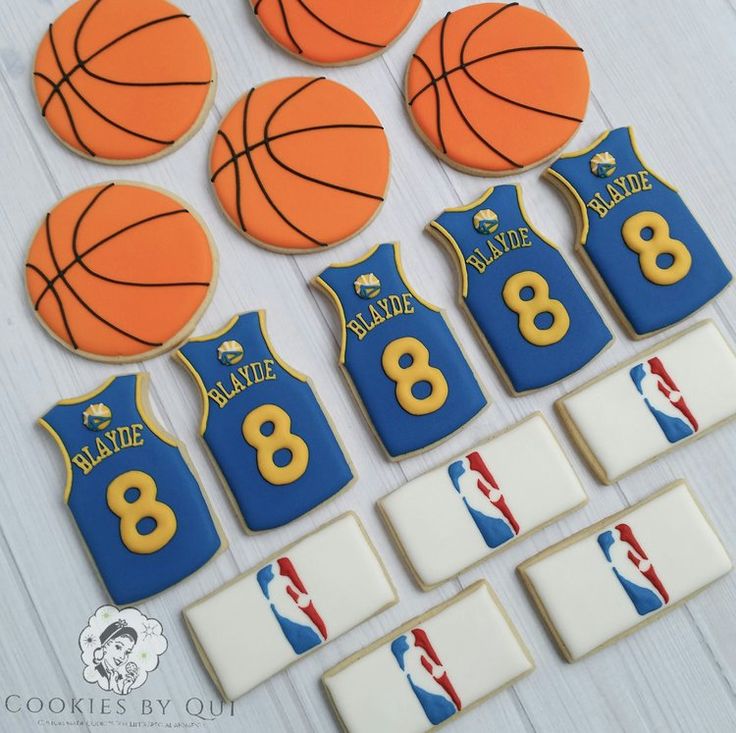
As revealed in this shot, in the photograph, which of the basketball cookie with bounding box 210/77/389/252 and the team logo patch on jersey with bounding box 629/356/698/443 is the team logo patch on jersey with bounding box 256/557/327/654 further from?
the team logo patch on jersey with bounding box 629/356/698/443

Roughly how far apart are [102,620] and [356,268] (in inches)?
39.4

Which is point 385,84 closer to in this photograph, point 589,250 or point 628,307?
point 589,250

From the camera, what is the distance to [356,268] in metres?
1.78

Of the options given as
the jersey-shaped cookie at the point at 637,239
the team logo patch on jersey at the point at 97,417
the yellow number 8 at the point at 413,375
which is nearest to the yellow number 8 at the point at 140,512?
the team logo patch on jersey at the point at 97,417

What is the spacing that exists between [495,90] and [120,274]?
101 cm

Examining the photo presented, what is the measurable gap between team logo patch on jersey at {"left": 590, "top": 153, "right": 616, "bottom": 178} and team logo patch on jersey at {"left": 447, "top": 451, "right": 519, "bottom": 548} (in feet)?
2.48

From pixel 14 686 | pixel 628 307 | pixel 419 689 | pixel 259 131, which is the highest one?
pixel 259 131

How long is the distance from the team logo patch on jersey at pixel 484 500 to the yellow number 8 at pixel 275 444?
1.13ft

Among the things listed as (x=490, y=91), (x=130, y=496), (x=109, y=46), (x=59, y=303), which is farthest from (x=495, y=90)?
(x=130, y=496)

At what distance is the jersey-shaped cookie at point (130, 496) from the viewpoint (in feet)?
5.55

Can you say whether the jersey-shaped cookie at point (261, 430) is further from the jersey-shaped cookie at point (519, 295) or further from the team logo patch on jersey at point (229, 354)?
the jersey-shaped cookie at point (519, 295)

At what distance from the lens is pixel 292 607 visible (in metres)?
1.68

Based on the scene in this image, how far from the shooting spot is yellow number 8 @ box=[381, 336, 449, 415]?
1.73 metres

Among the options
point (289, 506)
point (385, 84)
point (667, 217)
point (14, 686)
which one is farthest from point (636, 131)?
point (14, 686)
